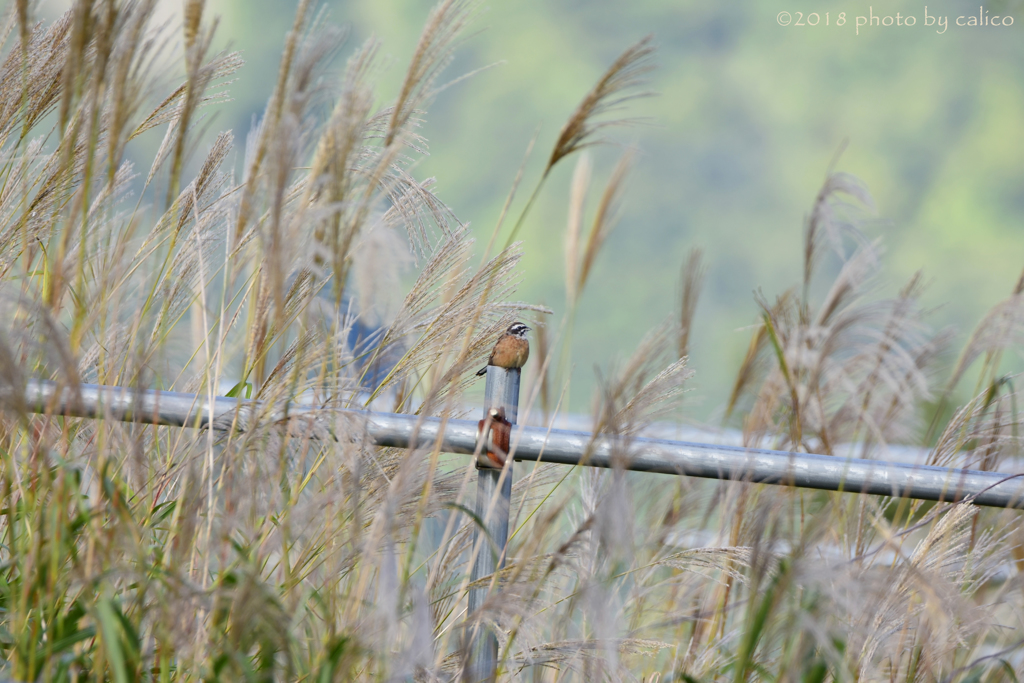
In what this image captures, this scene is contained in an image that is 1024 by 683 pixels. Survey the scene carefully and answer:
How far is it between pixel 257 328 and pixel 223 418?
126 mm

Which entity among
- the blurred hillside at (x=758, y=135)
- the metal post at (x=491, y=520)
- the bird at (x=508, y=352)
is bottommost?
the metal post at (x=491, y=520)

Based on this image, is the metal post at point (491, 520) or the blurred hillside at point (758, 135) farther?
the blurred hillside at point (758, 135)

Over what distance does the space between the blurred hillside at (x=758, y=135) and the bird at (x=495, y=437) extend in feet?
16.9

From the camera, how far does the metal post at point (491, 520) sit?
0.96 metres

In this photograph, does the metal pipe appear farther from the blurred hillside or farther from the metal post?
the blurred hillside

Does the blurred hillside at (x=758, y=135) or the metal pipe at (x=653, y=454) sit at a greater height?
the blurred hillside at (x=758, y=135)

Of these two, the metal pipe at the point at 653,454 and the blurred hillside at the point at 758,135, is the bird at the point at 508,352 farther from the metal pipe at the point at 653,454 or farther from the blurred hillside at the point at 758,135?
the blurred hillside at the point at 758,135

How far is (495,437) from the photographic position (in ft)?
3.17

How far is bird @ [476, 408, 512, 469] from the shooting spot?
Answer: 96cm

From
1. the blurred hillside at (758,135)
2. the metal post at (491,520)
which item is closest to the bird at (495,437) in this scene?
the metal post at (491,520)

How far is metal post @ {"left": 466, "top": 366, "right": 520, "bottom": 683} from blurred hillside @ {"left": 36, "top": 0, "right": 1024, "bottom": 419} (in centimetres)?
511

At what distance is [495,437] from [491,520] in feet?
0.37

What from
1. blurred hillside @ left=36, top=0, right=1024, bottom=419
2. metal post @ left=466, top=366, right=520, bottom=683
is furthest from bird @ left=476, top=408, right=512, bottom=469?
blurred hillside @ left=36, top=0, right=1024, bottom=419

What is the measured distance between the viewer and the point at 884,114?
6.40 m
